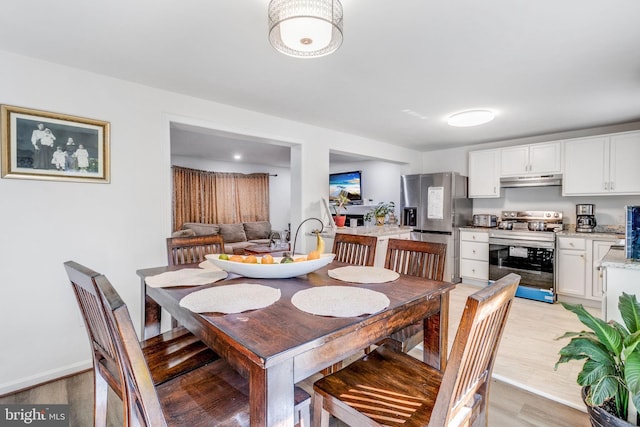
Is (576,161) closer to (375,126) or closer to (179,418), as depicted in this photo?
(375,126)

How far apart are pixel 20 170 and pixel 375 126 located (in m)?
3.40

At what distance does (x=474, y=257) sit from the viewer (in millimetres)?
4605

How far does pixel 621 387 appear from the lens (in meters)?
1.40

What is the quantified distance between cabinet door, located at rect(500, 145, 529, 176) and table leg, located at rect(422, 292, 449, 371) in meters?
3.74

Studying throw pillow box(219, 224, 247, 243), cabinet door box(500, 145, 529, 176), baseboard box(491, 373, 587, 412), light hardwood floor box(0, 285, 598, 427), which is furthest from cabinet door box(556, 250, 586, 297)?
throw pillow box(219, 224, 247, 243)

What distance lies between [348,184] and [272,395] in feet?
21.7

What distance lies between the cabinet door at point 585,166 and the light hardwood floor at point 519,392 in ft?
6.90

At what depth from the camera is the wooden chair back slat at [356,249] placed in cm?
221

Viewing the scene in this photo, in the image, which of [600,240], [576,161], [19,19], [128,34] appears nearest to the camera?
[19,19]

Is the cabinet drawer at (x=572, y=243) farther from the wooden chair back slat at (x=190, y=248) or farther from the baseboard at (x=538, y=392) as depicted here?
the wooden chair back slat at (x=190, y=248)

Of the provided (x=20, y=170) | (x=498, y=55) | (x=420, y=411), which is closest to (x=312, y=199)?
(x=498, y=55)

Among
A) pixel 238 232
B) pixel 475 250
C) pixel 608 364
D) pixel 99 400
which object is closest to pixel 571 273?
pixel 475 250

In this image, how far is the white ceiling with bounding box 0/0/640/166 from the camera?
1598 millimetres

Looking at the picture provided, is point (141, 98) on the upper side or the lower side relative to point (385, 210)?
upper
